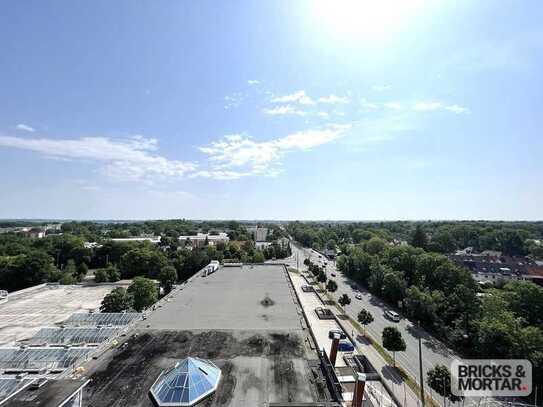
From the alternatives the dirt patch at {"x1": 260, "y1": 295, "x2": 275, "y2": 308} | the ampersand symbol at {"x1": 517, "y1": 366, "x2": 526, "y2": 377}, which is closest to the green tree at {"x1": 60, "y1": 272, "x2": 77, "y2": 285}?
the dirt patch at {"x1": 260, "y1": 295, "x2": 275, "y2": 308}

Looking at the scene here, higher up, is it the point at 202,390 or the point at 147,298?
the point at 202,390

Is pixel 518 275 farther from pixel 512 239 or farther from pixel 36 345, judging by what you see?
pixel 36 345

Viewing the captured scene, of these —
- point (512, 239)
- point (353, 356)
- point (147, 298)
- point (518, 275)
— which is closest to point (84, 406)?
point (353, 356)

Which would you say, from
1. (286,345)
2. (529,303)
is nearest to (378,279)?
(529,303)

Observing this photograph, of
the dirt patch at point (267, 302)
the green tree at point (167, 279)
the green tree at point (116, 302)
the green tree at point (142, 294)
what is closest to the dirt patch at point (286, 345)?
the dirt patch at point (267, 302)

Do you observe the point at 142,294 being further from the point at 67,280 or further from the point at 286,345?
the point at 67,280

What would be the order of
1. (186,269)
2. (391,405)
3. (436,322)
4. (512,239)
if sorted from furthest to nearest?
(512,239)
(186,269)
(436,322)
(391,405)
